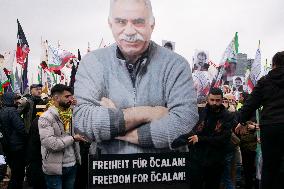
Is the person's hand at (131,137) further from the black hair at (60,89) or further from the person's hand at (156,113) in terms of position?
the black hair at (60,89)

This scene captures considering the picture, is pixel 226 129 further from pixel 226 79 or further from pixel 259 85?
pixel 226 79

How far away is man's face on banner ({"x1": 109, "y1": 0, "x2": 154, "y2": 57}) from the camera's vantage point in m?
4.66

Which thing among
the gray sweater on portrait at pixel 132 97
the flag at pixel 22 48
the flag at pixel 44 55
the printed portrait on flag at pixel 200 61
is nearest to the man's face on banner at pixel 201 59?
the printed portrait on flag at pixel 200 61

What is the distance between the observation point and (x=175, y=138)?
183 inches

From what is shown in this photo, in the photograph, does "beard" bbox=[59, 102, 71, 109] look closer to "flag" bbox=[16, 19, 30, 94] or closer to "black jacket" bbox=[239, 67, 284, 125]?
"black jacket" bbox=[239, 67, 284, 125]

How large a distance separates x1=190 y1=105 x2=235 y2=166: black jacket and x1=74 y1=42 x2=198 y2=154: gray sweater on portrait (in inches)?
98.8

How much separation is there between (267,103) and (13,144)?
480 centimetres

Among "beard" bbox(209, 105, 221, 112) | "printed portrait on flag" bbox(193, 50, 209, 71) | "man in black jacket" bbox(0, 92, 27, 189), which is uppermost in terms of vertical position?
"printed portrait on flag" bbox(193, 50, 209, 71)

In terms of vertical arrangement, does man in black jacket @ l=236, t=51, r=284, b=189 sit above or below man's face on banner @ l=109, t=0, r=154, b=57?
below

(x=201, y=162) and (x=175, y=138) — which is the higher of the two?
(x=175, y=138)

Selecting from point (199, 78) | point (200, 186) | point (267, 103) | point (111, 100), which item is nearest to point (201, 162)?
point (200, 186)

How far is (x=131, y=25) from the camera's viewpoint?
466cm

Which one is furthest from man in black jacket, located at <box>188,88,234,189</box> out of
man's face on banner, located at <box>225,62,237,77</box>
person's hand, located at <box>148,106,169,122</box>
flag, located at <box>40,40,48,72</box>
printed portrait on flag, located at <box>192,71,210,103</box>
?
flag, located at <box>40,40,48,72</box>

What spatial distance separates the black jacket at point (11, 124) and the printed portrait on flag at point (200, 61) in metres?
3.44
